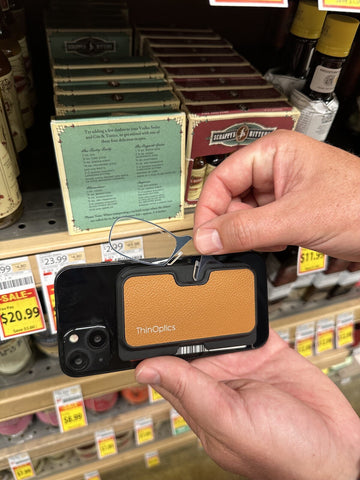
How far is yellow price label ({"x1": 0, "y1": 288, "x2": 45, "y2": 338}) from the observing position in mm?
854

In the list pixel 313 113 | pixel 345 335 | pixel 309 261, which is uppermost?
pixel 313 113

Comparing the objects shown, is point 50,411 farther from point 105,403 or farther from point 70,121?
point 70,121

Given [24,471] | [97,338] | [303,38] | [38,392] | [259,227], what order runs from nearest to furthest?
1. [259,227]
2. [97,338]
3. [303,38]
4. [38,392]
5. [24,471]

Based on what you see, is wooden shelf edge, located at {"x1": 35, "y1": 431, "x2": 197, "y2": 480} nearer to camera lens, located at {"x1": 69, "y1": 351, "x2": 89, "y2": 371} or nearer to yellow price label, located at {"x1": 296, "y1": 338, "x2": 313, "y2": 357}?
yellow price label, located at {"x1": 296, "y1": 338, "x2": 313, "y2": 357}

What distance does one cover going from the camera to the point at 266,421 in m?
0.65

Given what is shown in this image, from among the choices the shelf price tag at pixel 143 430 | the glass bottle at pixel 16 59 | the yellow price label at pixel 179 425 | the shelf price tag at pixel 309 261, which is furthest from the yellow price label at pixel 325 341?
the glass bottle at pixel 16 59

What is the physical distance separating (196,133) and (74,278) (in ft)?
1.23

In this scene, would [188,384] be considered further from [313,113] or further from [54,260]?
[313,113]

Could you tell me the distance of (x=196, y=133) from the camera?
0.78 m

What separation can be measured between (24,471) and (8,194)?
1063 millimetres

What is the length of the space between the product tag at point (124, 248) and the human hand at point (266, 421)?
0.88 feet

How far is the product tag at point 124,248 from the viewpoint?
84cm

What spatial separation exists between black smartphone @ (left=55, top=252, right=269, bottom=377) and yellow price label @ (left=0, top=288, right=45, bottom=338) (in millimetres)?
222

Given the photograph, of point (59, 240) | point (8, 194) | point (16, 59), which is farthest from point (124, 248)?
point (16, 59)
